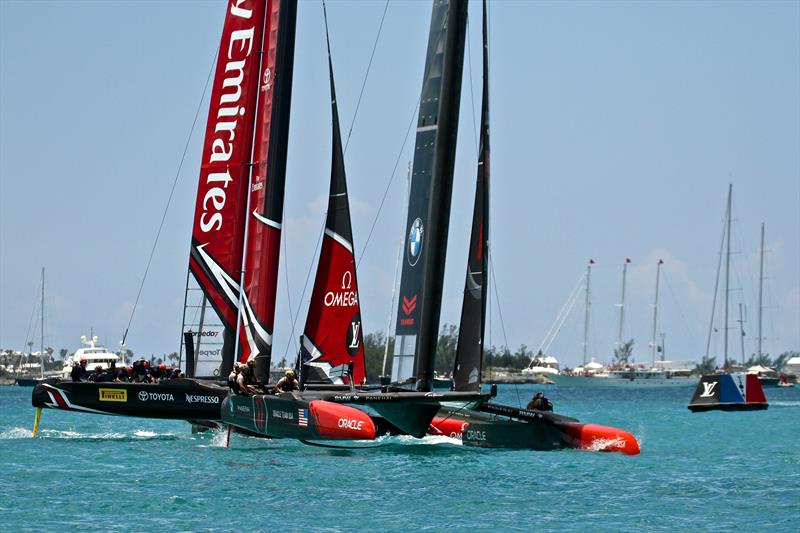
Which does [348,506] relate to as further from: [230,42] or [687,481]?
[230,42]

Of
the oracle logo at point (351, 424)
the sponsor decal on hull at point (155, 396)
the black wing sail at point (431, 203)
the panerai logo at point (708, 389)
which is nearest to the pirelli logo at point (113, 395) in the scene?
the sponsor decal on hull at point (155, 396)

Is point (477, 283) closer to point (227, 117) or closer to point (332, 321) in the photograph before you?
point (332, 321)

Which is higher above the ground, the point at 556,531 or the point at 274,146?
the point at 274,146

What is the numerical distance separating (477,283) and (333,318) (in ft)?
14.7

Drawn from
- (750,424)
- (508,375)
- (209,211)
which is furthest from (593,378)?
(209,211)

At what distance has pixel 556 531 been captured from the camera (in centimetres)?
1617

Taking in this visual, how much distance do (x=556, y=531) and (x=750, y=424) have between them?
2906cm

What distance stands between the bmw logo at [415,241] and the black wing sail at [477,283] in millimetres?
1026

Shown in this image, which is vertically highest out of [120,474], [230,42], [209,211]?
[230,42]

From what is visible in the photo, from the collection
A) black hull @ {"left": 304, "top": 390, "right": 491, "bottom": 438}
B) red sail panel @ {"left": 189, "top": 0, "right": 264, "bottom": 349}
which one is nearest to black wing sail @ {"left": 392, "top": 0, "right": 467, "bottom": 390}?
black hull @ {"left": 304, "top": 390, "right": 491, "bottom": 438}

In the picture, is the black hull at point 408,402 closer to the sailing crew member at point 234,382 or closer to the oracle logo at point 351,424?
the oracle logo at point 351,424

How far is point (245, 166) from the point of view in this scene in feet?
97.1

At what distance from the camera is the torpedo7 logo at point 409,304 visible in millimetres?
24547

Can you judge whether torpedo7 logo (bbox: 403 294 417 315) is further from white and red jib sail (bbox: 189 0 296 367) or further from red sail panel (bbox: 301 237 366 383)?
white and red jib sail (bbox: 189 0 296 367)
